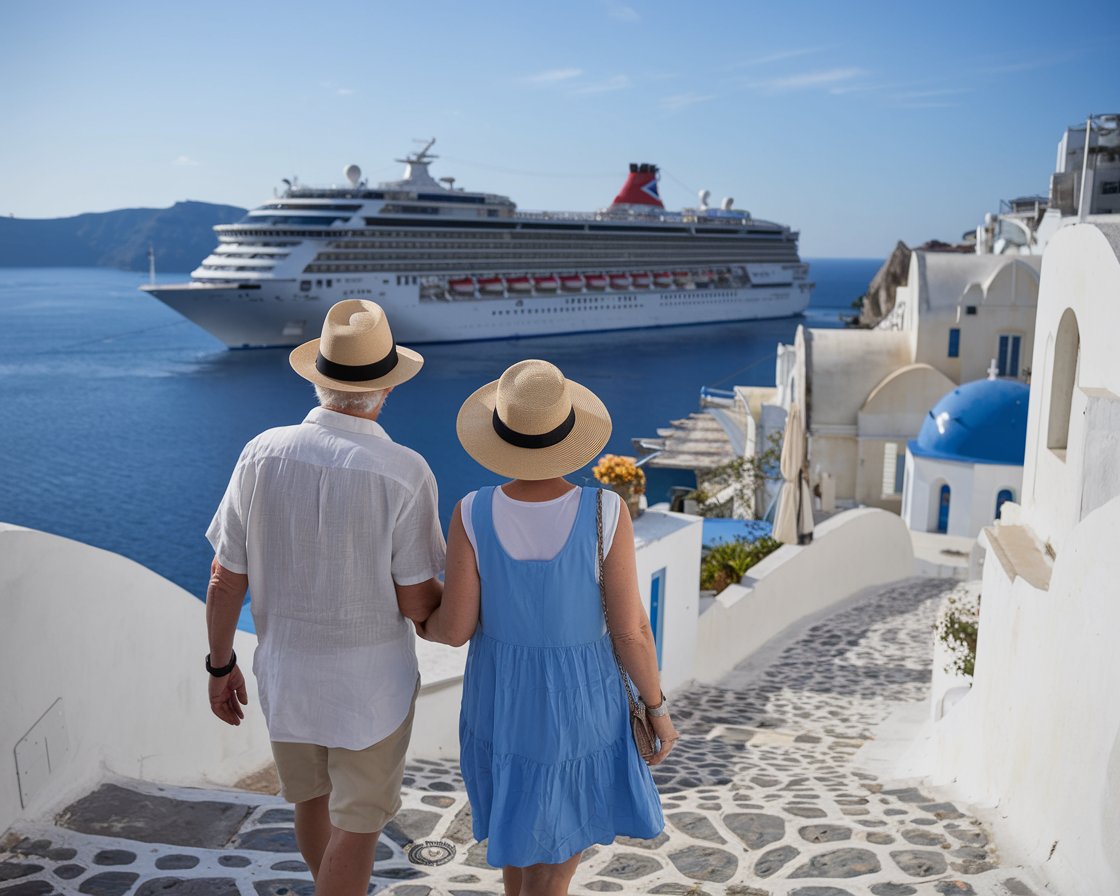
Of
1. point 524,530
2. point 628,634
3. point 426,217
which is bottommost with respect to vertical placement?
point 628,634

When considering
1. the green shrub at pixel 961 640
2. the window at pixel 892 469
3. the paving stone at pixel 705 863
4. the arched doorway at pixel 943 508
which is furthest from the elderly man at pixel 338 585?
the window at pixel 892 469

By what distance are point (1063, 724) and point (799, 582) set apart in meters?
6.44

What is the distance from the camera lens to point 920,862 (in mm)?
2887

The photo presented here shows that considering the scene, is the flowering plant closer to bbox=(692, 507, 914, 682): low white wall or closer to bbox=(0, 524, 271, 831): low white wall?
bbox=(692, 507, 914, 682): low white wall

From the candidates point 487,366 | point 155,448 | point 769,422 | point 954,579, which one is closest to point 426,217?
point 487,366

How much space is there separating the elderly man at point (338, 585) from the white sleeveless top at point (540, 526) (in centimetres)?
17

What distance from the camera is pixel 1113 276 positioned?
3.47m

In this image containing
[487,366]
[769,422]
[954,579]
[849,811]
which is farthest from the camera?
[487,366]

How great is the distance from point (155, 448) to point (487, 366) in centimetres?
1763

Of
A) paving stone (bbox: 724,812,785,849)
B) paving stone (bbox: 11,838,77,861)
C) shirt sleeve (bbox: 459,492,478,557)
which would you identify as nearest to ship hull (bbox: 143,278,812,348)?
paving stone (bbox: 724,812,785,849)

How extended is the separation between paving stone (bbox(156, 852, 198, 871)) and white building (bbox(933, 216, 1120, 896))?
2150 mm

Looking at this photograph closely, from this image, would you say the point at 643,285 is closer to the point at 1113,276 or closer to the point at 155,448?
the point at 155,448

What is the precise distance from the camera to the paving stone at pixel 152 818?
280cm

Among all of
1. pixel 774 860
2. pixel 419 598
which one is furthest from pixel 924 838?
pixel 419 598
